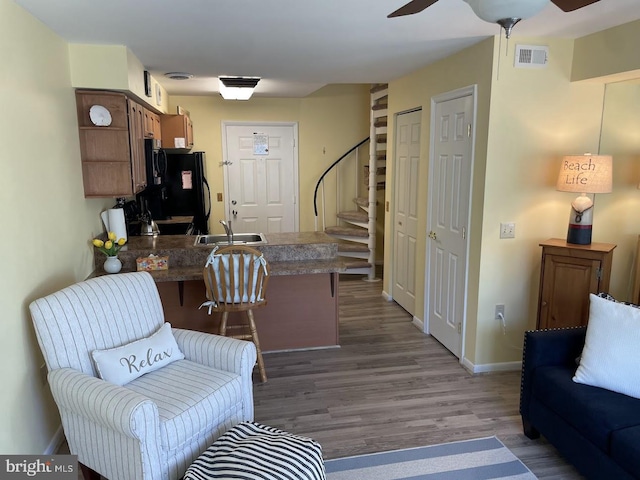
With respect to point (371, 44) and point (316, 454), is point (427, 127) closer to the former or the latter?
point (371, 44)

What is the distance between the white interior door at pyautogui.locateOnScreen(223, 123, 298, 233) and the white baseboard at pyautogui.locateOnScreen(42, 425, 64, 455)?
13.8 ft

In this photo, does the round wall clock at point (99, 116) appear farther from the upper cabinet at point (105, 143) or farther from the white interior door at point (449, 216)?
the white interior door at point (449, 216)

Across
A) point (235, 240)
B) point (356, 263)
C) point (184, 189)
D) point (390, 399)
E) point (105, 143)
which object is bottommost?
point (390, 399)

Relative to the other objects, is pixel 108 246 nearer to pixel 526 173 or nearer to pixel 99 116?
pixel 99 116

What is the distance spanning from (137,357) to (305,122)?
16.3 feet

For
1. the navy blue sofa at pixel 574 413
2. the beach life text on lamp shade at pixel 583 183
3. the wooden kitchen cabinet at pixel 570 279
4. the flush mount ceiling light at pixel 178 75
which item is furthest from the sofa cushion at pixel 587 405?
the flush mount ceiling light at pixel 178 75

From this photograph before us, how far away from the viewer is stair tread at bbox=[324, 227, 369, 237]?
612 cm

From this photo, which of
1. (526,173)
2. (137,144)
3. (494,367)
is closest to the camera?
(526,173)

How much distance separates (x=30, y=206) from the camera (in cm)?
234

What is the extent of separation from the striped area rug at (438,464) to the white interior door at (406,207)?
2126 millimetres

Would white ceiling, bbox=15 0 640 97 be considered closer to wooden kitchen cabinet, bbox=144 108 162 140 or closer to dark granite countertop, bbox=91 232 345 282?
wooden kitchen cabinet, bbox=144 108 162 140

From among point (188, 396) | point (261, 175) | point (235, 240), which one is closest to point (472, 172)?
point (235, 240)

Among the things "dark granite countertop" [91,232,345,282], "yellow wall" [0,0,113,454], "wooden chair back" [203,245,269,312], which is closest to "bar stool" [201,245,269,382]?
"wooden chair back" [203,245,269,312]

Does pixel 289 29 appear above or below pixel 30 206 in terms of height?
above
